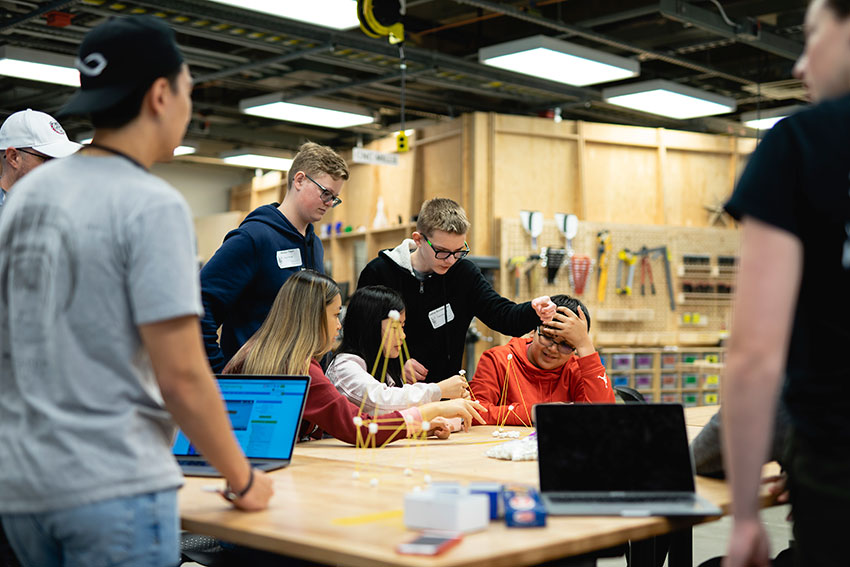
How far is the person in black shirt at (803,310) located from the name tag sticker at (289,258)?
230 cm

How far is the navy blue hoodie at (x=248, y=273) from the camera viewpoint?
3.29 meters

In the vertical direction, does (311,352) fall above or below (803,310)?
below

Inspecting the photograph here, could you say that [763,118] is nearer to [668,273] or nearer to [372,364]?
[668,273]

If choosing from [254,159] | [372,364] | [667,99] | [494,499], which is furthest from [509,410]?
[254,159]

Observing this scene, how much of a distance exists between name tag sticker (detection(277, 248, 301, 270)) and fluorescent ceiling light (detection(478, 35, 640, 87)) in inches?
138

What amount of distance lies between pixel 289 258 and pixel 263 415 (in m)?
1.11

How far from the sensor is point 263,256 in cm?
340

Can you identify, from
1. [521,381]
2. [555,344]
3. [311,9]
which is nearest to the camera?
[555,344]

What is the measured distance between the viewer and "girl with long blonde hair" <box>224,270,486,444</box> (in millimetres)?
2750

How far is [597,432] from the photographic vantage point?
1.94 meters

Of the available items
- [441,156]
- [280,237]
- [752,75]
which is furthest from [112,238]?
[752,75]

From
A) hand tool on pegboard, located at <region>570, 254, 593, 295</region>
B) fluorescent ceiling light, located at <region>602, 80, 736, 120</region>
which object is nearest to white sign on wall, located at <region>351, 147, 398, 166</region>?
hand tool on pegboard, located at <region>570, 254, 593, 295</region>

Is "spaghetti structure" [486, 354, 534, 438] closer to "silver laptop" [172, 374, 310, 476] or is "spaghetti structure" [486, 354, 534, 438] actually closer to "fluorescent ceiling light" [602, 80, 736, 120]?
"silver laptop" [172, 374, 310, 476]

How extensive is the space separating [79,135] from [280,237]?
8469 mm
